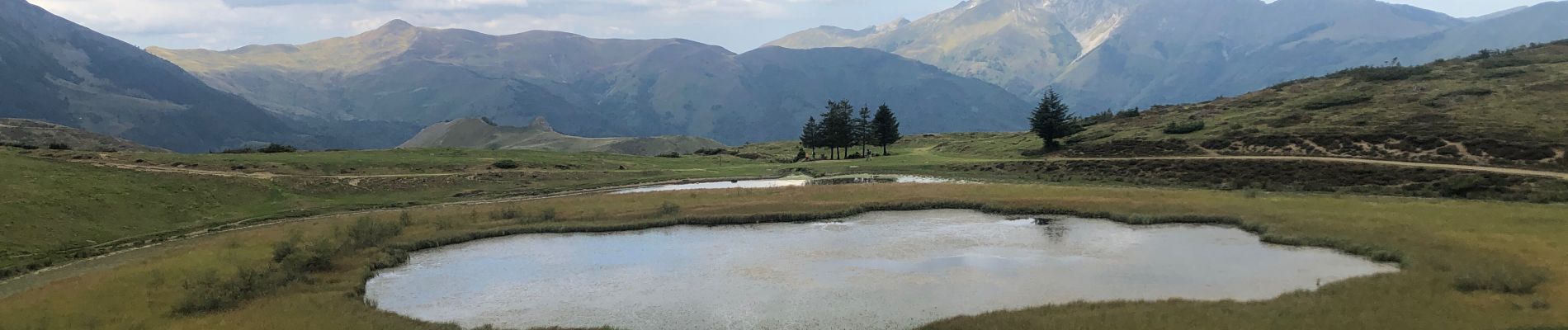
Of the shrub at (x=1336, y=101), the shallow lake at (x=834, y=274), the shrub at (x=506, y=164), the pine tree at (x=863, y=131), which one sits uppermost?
the shrub at (x=1336, y=101)

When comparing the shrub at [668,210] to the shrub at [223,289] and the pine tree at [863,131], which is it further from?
the pine tree at [863,131]

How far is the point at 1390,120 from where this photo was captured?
245ft

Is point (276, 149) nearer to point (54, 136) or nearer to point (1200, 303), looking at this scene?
point (54, 136)

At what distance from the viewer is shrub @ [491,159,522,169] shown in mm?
88438

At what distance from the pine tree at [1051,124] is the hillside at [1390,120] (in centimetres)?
218

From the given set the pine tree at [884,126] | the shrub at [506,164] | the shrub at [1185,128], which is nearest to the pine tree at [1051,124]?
the shrub at [1185,128]

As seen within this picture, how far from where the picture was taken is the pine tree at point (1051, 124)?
97.6 metres

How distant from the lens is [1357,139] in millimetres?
69500

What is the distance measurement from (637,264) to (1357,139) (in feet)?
224

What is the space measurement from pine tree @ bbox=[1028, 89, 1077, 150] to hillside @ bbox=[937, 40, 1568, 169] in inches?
85.8

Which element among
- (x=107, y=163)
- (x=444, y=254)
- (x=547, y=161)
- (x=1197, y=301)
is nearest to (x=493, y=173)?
(x=547, y=161)

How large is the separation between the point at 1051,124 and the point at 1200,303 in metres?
77.3

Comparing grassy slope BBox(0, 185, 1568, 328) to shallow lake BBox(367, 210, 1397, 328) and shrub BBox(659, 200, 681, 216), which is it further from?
shallow lake BBox(367, 210, 1397, 328)

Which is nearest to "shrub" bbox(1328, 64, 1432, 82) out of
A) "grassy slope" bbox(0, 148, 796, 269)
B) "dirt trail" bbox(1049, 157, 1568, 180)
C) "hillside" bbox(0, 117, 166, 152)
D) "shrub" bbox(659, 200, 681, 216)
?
"dirt trail" bbox(1049, 157, 1568, 180)
